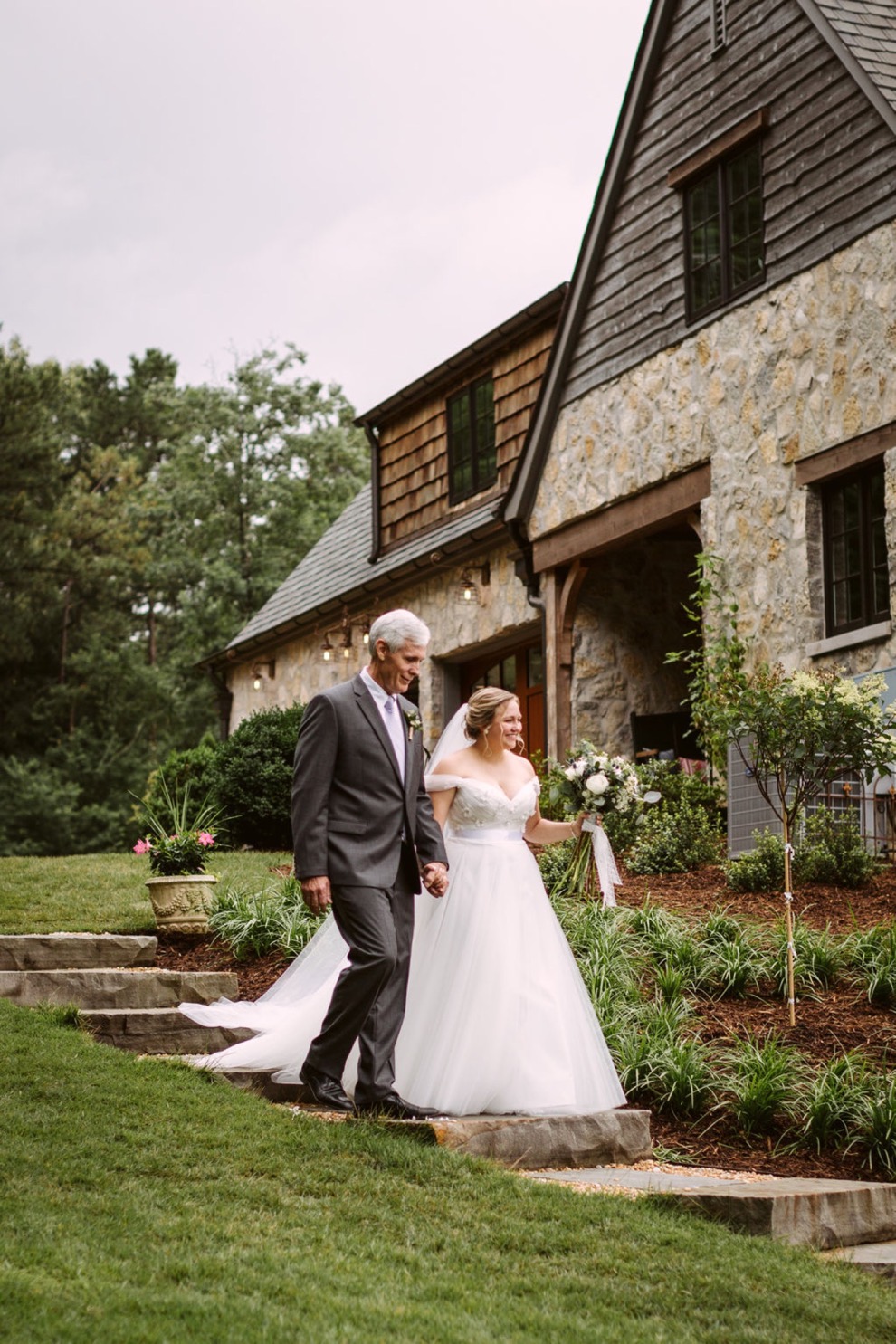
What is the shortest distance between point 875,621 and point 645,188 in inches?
215

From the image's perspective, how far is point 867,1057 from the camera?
7.05 metres

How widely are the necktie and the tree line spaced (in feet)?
85.4

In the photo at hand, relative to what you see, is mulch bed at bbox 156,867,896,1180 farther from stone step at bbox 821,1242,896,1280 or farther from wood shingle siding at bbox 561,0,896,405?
wood shingle siding at bbox 561,0,896,405

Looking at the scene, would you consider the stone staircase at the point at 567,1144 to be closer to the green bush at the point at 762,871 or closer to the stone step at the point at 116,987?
the stone step at the point at 116,987

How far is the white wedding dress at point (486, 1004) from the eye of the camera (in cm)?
595

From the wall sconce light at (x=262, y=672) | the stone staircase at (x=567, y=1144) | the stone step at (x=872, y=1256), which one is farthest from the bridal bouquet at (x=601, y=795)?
the wall sconce light at (x=262, y=672)

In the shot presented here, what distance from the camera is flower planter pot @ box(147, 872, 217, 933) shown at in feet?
32.3

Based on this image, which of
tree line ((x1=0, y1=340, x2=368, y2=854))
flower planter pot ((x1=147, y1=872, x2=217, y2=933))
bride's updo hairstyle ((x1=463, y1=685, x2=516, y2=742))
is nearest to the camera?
bride's updo hairstyle ((x1=463, y1=685, x2=516, y2=742))

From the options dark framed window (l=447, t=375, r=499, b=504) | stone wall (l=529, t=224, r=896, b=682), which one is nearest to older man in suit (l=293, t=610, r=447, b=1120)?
stone wall (l=529, t=224, r=896, b=682)

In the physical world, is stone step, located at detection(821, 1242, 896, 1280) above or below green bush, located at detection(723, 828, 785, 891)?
below

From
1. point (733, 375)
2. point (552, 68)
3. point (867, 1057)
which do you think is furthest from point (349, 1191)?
point (552, 68)

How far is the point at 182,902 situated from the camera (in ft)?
32.4

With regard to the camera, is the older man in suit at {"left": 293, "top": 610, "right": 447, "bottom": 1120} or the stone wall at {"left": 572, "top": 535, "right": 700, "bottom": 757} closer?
the older man in suit at {"left": 293, "top": 610, "right": 447, "bottom": 1120}

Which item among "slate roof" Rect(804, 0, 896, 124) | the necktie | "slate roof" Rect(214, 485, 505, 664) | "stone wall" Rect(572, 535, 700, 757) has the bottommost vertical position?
the necktie
